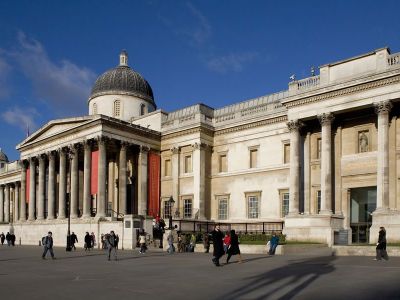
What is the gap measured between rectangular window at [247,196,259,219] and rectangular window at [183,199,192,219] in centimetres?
544

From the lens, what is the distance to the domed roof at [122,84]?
5322 centimetres

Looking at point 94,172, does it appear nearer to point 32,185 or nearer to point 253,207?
point 32,185

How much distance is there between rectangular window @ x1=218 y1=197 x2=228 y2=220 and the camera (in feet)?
139

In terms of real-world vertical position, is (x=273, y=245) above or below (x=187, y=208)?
below

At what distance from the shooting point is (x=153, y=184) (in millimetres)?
44688

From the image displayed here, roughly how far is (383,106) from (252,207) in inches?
577

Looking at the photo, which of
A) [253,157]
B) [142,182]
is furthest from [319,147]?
[142,182]

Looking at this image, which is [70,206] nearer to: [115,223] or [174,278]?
[115,223]

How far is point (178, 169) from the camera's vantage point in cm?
4394

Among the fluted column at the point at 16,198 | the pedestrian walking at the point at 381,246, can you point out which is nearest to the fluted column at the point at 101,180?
the pedestrian walking at the point at 381,246

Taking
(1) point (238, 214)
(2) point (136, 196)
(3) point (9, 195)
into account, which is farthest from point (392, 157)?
(3) point (9, 195)

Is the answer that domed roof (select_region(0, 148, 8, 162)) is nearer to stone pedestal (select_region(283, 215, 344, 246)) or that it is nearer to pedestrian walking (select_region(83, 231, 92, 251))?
pedestrian walking (select_region(83, 231, 92, 251))

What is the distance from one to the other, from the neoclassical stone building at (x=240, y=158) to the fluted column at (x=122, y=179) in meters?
0.17

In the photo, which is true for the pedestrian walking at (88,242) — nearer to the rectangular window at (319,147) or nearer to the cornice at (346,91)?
the cornice at (346,91)
